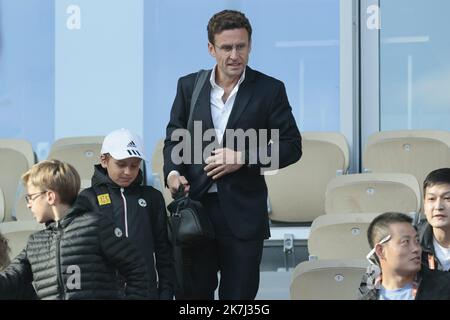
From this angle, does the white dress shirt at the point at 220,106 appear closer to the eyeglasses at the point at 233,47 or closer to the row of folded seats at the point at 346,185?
the eyeglasses at the point at 233,47

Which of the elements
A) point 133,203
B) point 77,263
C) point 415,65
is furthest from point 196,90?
point 415,65

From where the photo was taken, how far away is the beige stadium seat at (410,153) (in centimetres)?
753

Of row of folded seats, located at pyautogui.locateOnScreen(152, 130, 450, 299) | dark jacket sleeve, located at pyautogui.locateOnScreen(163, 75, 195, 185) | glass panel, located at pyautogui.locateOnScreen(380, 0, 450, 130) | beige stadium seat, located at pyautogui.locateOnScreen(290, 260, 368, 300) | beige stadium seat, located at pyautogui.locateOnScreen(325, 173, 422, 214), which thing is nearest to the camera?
dark jacket sleeve, located at pyautogui.locateOnScreen(163, 75, 195, 185)

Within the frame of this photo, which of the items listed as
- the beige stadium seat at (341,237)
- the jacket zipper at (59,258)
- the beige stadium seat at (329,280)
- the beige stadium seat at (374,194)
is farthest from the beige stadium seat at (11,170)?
the jacket zipper at (59,258)

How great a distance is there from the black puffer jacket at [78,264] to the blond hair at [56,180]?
0.14 meters

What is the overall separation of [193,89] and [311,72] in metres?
3.21

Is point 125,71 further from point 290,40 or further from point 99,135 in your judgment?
point 290,40

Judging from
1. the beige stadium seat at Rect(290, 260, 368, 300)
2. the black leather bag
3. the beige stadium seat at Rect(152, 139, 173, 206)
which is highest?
the beige stadium seat at Rect(152, 139, 173, 206)

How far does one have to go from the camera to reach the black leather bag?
4.92 meters

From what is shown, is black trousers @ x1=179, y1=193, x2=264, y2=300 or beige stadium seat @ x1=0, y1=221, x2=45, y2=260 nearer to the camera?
black trousers @ x1=179, y1=193, x2=264, y2=300

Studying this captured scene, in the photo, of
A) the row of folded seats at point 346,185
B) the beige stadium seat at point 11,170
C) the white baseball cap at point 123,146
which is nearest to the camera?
the white baseball cap at point 123,146

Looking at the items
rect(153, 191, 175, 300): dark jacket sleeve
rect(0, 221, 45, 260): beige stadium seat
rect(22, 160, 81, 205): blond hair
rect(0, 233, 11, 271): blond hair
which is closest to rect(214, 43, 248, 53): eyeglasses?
rect(153, 191, 175, 300): dark jacket sleeve

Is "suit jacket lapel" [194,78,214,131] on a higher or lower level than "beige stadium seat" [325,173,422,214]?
higher

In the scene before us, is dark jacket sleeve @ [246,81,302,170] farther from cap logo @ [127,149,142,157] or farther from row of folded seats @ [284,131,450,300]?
row of folded seats @ [284,131,450,300]
